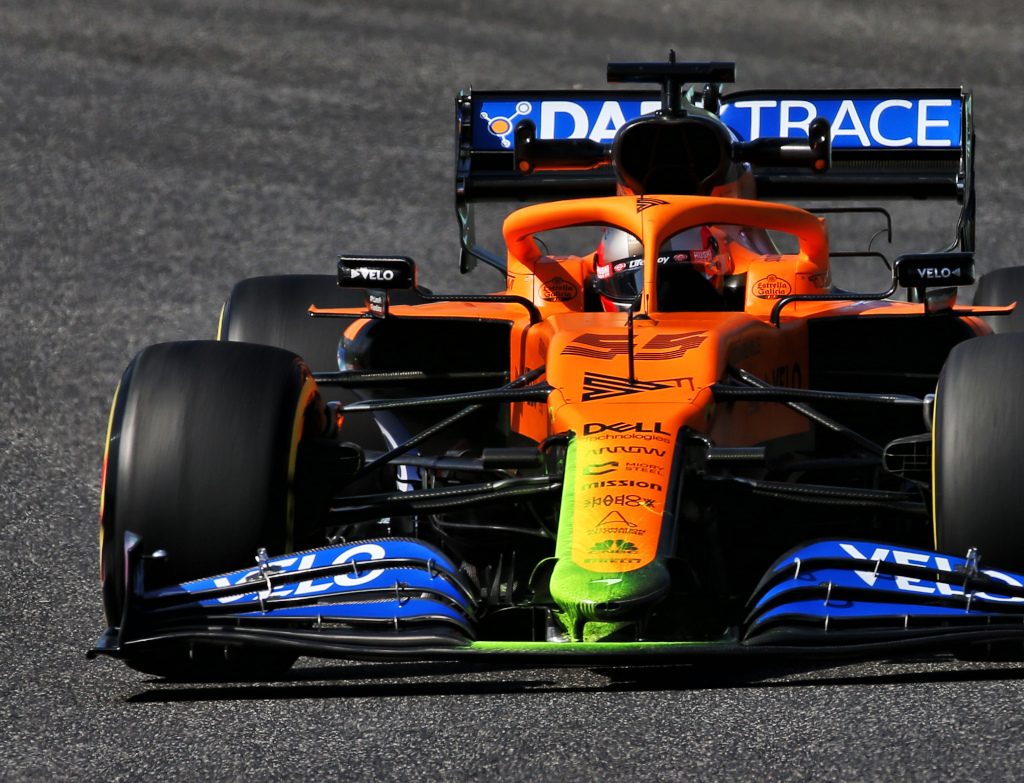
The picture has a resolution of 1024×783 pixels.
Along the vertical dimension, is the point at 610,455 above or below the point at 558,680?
above

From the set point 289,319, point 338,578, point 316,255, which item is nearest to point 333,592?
point 338,578

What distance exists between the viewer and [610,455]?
6.13m

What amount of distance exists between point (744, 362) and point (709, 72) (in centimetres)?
183

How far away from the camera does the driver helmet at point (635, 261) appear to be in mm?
7734

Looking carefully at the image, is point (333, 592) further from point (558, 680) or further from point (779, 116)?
point (779, 116)

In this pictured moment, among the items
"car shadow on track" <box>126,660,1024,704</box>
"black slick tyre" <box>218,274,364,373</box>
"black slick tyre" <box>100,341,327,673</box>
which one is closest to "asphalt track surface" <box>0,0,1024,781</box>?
"car shadow on track" <box>126,660,1024,704</box>

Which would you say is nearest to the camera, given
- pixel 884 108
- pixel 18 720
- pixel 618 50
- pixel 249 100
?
pixel 18 720

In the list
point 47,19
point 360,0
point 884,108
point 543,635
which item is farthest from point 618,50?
point 543,635

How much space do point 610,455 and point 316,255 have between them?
8.69 metres

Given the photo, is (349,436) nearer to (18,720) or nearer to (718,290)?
(718,290)

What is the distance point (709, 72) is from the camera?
8.40 metres

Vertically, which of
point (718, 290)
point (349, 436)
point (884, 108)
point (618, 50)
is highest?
point (618, 50)

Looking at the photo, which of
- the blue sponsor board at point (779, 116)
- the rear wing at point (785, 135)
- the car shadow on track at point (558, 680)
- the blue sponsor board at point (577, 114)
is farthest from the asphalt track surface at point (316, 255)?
the blue sponsor board at point (577, 114)

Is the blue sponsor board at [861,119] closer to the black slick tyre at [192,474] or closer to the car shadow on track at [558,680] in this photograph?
the car shadow on track at [558,680]
